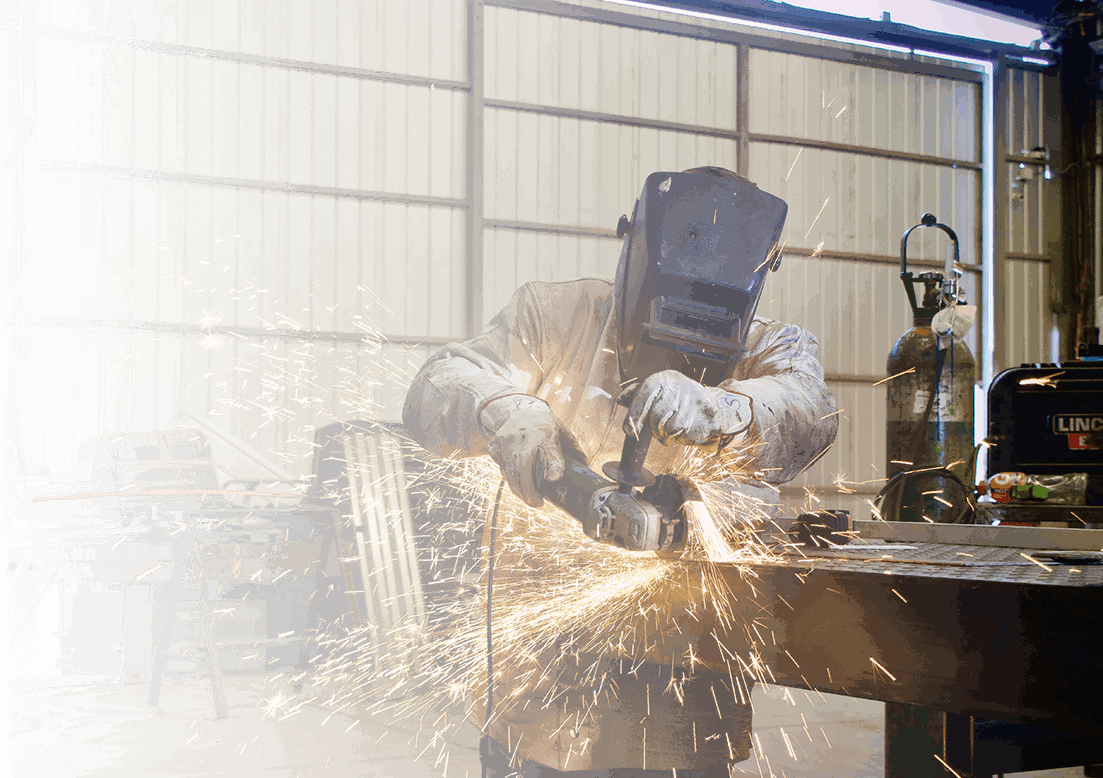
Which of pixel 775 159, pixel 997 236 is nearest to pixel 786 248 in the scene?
pixel 775 159

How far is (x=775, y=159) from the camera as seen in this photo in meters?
9.02

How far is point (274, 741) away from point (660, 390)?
11.1ft

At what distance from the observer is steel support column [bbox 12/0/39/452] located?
6598 millimetres

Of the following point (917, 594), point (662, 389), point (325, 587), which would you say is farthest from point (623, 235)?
point (325, 587)

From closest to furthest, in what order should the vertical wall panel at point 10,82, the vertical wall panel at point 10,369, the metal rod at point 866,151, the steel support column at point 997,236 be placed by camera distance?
1. the vertical wall panel at point 10,369
2. the vertical wall panel at point 10,82
3. the metal rod at point 866,151
4. the steel support column at point 997,236

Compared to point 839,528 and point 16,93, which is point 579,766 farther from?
point 16,93

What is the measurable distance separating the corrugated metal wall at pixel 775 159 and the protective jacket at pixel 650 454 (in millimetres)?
6258

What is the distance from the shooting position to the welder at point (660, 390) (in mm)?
1363

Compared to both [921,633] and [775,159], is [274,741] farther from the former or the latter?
[775,159]

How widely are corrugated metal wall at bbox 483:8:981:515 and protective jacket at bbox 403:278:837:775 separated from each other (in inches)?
246

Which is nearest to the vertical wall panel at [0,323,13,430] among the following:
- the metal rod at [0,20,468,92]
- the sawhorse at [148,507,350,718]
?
the metal rod at [0,20,468,92]

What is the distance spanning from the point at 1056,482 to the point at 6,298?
21.2ft

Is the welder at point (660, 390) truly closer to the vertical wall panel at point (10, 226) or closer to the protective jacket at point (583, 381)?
the protective jacket at point (583, 381)

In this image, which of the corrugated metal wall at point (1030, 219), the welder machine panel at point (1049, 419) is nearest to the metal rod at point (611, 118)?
the corrugated metal wall at point (1030, 219)
